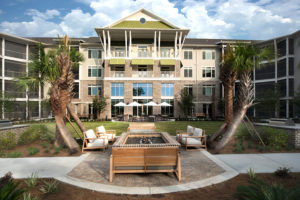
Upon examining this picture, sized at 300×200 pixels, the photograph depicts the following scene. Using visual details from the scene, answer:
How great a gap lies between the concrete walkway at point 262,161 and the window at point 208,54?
2509cm

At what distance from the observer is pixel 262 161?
5.81m

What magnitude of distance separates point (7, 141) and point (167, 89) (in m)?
20.5

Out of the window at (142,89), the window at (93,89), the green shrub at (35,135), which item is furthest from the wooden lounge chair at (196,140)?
the window at (93,89)

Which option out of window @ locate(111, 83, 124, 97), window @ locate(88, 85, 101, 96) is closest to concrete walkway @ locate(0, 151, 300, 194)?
window @ locate(111, 83, 124, 97)

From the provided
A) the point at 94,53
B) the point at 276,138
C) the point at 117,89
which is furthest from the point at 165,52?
the point at 276,138

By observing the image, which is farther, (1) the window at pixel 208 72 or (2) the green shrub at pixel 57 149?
(1) the window at pixel 208 72

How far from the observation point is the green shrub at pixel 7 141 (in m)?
7.07

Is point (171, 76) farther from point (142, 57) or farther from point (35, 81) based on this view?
point (35, 81)

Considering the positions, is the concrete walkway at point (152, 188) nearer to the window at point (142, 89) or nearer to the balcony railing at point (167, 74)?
the window at point (142, 89)

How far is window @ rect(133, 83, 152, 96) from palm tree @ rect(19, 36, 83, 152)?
16.7m

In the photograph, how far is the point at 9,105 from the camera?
61.4 ft

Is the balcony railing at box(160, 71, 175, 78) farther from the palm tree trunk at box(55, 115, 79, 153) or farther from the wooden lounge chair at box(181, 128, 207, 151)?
the palm tree trunk at box(55, 115, 79, 153)

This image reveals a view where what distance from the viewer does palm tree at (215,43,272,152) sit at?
23.7 ft

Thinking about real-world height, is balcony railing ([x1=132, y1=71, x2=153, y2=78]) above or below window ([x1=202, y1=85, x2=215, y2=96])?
above
